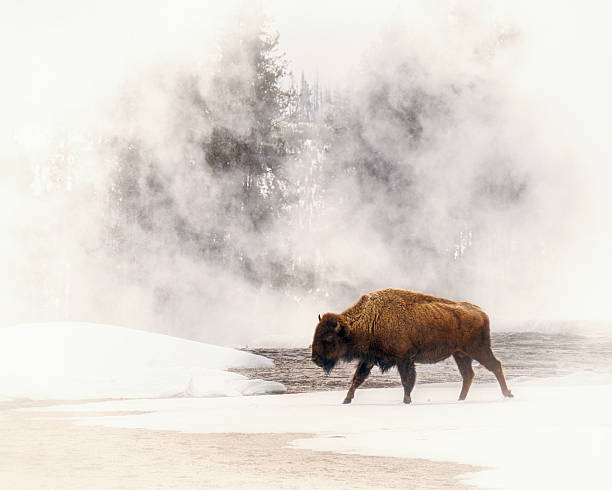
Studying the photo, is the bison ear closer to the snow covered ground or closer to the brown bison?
the brown bison

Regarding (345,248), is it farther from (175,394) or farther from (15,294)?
(175,394)

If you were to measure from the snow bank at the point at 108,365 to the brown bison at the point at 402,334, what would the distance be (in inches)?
113

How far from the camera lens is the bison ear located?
1157 cm

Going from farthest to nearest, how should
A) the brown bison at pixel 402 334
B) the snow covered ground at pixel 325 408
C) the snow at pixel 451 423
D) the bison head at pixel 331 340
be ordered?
the bison head at pixel 331 340 < the brown bison at pixel 402 334 < the snow covered ground at pixel 325 408 < the snow at pixel 451 423

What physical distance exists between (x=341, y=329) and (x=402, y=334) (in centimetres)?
79

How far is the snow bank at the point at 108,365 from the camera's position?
14.0 metres

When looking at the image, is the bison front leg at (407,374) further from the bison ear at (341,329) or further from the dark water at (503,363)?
the dark water at (503,363)

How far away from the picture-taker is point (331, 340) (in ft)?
37.9

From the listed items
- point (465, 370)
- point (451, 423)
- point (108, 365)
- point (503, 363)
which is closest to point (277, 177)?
point (503, 363)

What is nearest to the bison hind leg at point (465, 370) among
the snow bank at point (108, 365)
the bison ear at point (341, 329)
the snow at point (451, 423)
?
the snow at point (451, 423)

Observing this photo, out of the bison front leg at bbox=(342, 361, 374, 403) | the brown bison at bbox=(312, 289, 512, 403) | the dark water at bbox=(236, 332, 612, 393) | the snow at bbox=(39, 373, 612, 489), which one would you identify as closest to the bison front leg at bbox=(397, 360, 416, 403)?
the brown bison at bbox=(312, 289, 512, 403)

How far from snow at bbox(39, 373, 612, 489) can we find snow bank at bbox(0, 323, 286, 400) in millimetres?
960

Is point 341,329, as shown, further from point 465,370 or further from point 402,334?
point 465,370

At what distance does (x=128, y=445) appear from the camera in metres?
8.27
